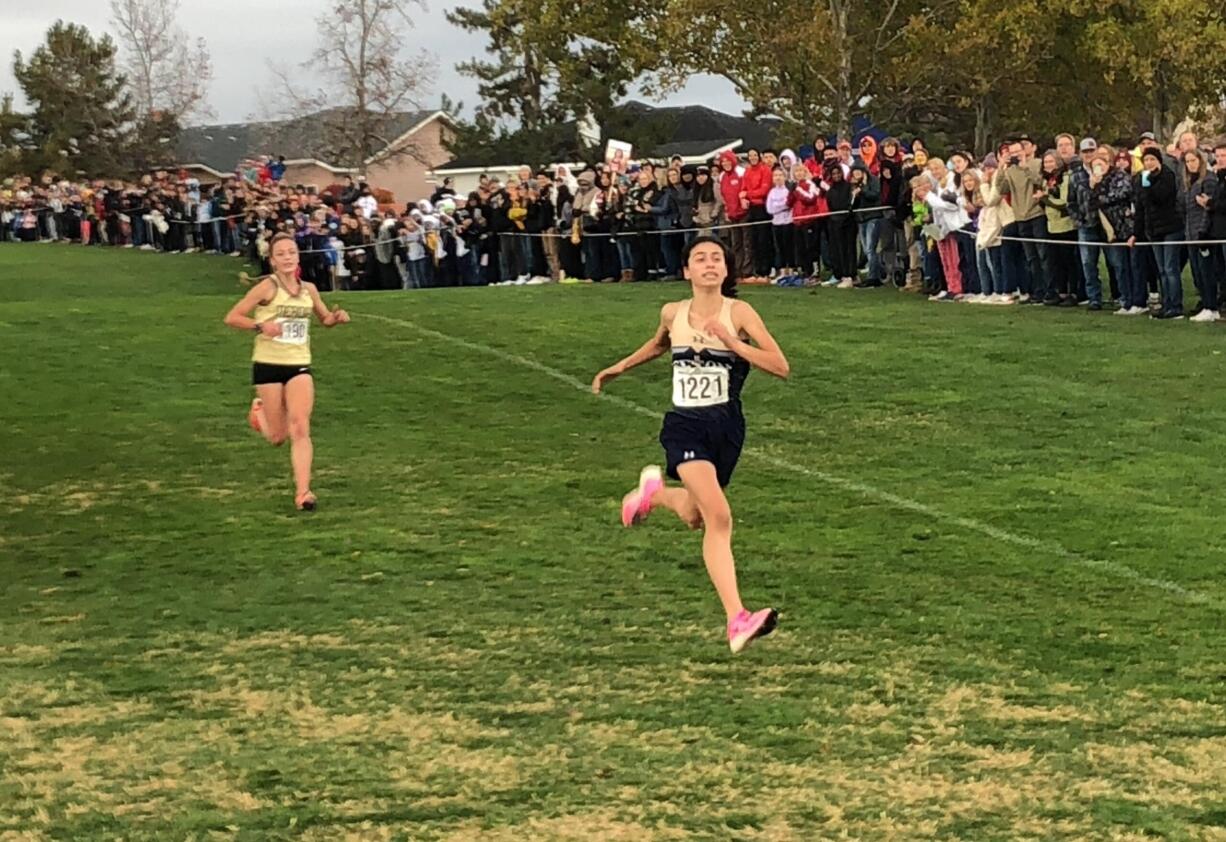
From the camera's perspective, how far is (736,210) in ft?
84.3

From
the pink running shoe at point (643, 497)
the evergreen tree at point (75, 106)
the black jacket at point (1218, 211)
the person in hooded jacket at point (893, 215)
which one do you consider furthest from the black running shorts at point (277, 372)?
the evergreen tree at point (75, 106)

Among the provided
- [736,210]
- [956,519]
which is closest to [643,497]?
[956,519]

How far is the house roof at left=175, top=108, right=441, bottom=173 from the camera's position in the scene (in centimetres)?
6962

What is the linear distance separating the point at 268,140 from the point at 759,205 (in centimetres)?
6341

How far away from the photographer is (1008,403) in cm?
1508

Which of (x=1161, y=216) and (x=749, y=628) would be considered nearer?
(x=749, y=628)

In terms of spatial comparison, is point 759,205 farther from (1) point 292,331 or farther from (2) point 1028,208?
(1) point 292,331

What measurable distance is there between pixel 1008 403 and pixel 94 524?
24.6 feet

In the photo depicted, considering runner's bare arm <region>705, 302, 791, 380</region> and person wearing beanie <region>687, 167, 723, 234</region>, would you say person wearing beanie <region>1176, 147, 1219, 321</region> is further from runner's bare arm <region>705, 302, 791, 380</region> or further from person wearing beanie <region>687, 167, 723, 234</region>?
runner's bare arm <region>705, 302, 791, 380</region>

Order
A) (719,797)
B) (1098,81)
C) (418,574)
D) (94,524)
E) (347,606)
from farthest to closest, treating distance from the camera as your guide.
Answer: (1098,81), (94,524), (418,574), (347,606), (719,797)

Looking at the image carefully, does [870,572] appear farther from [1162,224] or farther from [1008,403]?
[1162,224]

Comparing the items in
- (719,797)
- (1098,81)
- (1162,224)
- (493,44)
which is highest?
(493,44)

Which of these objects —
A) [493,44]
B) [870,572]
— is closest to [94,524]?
[870,572]

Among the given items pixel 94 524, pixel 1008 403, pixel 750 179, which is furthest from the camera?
pixel 750 179
